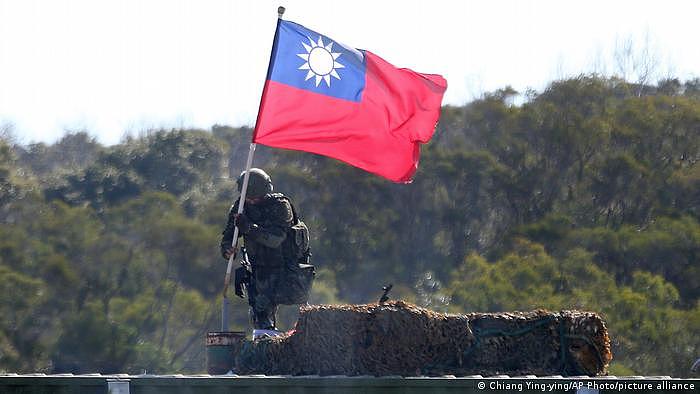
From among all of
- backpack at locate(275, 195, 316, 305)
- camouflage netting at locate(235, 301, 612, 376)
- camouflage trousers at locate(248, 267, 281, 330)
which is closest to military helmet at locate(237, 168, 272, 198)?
backpack at locate(275, 195, 316, 305)

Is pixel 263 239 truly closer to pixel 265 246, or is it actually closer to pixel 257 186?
pixel 265 246

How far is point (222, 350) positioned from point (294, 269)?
1.43 metres

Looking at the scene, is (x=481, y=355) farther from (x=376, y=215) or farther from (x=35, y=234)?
(x=376, y=215)

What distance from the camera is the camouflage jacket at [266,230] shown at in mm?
10961

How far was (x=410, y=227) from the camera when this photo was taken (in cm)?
2727

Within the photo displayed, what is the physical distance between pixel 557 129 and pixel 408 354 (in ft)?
62.0

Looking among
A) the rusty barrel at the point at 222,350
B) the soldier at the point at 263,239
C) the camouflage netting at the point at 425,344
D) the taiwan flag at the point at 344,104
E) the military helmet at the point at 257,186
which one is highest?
the taiwan flag at the point at 344,104

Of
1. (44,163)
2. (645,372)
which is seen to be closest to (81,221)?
(44,163)

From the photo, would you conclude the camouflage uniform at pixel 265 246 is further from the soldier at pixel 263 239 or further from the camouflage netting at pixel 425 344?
the camouflage netting at pixel 425 344

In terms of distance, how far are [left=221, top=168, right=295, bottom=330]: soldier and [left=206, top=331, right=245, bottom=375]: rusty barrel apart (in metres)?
1.03

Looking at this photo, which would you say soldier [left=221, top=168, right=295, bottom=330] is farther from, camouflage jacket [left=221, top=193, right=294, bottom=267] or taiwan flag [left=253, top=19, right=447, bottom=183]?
taiwan flag [left=253, top=19, right=447, bottom=183]

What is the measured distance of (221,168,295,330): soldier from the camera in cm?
1097

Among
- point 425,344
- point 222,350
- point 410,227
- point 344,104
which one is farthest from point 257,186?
point 410,227

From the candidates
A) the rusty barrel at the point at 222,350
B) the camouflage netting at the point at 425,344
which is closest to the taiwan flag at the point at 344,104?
the rusty barrel at the point at 222,350
